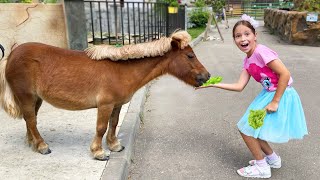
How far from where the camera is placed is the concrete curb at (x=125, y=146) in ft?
10.3

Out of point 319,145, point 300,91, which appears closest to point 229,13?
point 300,91

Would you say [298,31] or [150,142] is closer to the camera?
[150,142]

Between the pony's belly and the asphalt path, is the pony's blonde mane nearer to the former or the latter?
the pony's belly

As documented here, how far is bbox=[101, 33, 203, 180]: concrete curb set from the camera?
3131 mm

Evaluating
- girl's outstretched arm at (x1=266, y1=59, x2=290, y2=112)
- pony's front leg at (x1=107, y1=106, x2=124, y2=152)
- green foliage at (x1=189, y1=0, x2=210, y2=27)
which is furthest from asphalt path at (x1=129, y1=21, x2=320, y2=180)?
green foliage at (x1=189, y1=0, x2=210, y2=27)

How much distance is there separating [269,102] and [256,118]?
24cm

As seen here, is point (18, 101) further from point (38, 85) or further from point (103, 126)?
point (103, 126)

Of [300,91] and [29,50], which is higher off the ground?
[29,50]

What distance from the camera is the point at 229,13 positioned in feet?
133

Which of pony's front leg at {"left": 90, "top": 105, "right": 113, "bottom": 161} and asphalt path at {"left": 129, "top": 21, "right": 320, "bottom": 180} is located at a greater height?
pony's front leg at {"left": 90, "top": 105, "right": 113, "bottom": 161}

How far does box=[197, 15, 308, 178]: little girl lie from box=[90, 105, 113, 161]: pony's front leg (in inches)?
52.9

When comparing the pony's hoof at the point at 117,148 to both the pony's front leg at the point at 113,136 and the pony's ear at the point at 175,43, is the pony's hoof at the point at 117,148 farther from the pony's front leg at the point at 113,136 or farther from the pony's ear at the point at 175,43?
the pony's ear at the point at 175,43

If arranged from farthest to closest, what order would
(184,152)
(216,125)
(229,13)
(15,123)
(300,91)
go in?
(229,13) → (300,91) → (216,125) → (15,123) → (184,152)

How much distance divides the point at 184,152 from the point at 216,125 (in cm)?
103
